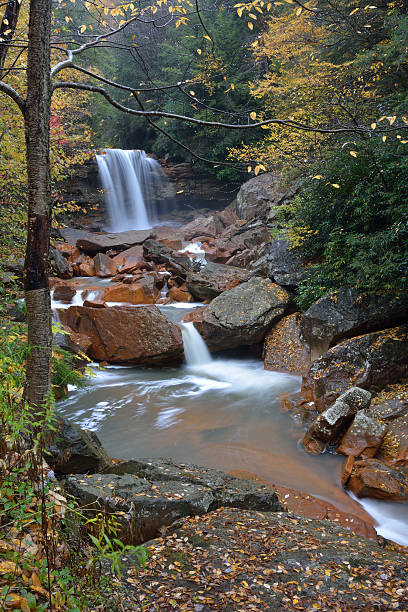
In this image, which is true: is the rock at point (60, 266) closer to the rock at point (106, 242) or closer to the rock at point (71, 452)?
the rock at point (106, 242)

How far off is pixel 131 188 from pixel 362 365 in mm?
19596

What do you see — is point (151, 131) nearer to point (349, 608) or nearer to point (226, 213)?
point (226, 213)

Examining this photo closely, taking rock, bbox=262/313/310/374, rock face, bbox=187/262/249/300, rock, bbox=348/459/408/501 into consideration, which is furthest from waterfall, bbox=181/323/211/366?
rock, bbox=348/459/408/501

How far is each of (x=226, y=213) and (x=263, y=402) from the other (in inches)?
593

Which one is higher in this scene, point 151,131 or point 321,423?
point 151,131

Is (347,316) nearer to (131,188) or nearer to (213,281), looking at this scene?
(213,281)

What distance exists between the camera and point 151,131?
26000mm

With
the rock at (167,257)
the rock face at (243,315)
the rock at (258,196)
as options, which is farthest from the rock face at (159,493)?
the rock at (258,196)

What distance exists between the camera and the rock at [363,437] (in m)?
5.29

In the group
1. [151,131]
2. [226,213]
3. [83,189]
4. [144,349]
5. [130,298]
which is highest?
[151,131]

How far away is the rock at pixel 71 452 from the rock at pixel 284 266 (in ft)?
21.8

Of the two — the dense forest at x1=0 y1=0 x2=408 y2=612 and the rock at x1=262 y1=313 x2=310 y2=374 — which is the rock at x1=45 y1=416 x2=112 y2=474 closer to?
Result: the dense forest at x1=0 y1=0 x2=408 y2=612

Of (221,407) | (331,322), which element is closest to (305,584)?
(221,407)

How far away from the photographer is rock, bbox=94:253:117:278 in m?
14.4
